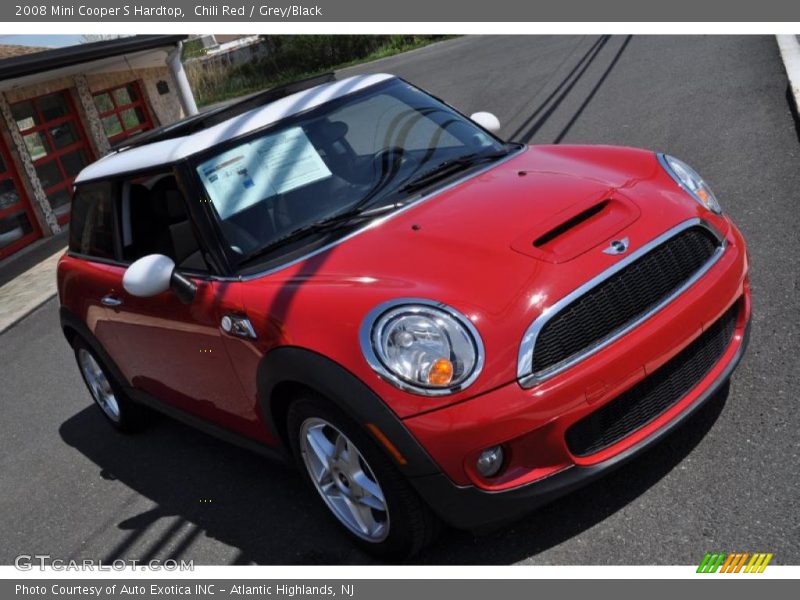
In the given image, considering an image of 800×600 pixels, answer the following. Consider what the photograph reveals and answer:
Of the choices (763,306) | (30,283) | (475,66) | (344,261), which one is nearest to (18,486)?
(344,261)

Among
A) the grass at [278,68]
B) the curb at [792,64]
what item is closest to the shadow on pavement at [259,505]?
the curb at [792,64]

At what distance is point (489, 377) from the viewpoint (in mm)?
2838

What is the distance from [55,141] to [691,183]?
14.1m

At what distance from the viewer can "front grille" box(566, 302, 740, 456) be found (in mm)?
3010

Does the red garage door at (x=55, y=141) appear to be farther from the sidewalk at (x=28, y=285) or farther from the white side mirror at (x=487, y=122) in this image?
the white side mirror at (x=487, y=122)

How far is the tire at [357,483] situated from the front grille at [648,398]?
2.04 ft

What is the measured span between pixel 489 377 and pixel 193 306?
5.05 ft

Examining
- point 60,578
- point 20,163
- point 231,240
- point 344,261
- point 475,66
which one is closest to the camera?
point 344,261

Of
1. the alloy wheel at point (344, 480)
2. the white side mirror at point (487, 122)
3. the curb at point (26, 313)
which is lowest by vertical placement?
the curb at point (26, 313)

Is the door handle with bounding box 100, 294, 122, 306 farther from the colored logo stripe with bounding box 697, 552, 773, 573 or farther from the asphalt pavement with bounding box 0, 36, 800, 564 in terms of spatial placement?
the colored logo stripe with bounding box 697, 552, 773, 573

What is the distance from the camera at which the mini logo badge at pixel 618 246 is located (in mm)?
3115

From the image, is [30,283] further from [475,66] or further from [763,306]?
[475,66]

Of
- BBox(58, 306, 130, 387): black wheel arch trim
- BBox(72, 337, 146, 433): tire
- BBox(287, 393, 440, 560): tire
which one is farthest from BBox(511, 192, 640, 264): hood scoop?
BBox(72, 337, 146, 433): tire

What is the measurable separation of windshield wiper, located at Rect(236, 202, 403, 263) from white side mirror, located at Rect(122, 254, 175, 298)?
36 centimetres
